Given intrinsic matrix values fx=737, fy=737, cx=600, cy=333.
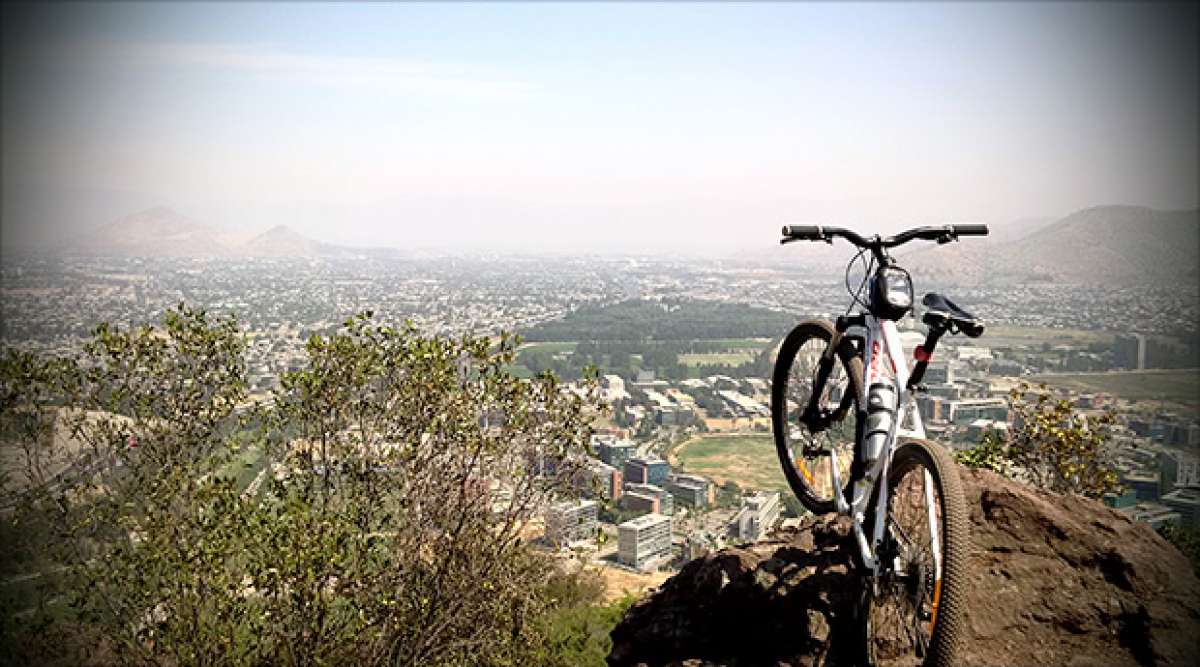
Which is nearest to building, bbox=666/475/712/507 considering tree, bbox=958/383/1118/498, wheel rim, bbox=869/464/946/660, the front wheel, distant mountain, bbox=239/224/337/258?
tree, bbox=958/383/1118/498

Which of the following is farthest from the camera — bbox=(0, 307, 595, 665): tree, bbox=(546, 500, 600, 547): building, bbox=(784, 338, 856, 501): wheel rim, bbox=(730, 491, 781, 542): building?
bbox=(730, 491, 781, 542): building

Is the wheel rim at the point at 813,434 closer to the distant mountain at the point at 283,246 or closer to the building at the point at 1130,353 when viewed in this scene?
the building at the point at 1130,353

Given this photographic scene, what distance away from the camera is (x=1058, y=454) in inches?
493

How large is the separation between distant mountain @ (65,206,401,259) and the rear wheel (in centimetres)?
6606

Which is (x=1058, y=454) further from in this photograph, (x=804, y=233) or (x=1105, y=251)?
(x=1105, y=251)

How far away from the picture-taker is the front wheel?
3369mm

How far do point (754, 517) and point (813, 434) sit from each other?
18.5m

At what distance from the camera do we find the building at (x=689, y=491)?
28.4 metres

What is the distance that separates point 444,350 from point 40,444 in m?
5.25

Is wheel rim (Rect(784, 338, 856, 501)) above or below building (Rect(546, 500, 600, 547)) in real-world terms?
above

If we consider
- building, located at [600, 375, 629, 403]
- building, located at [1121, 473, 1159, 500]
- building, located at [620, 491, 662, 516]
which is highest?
building, located at [1121, 473, 1159, 500]

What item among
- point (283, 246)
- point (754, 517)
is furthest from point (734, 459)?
point (283, 246)

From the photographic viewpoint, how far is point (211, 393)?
9625mm

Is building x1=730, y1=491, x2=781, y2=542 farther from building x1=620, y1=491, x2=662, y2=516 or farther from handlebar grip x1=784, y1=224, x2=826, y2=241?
handlebar grip x1=784, y1=224, x2=826, y2=241
